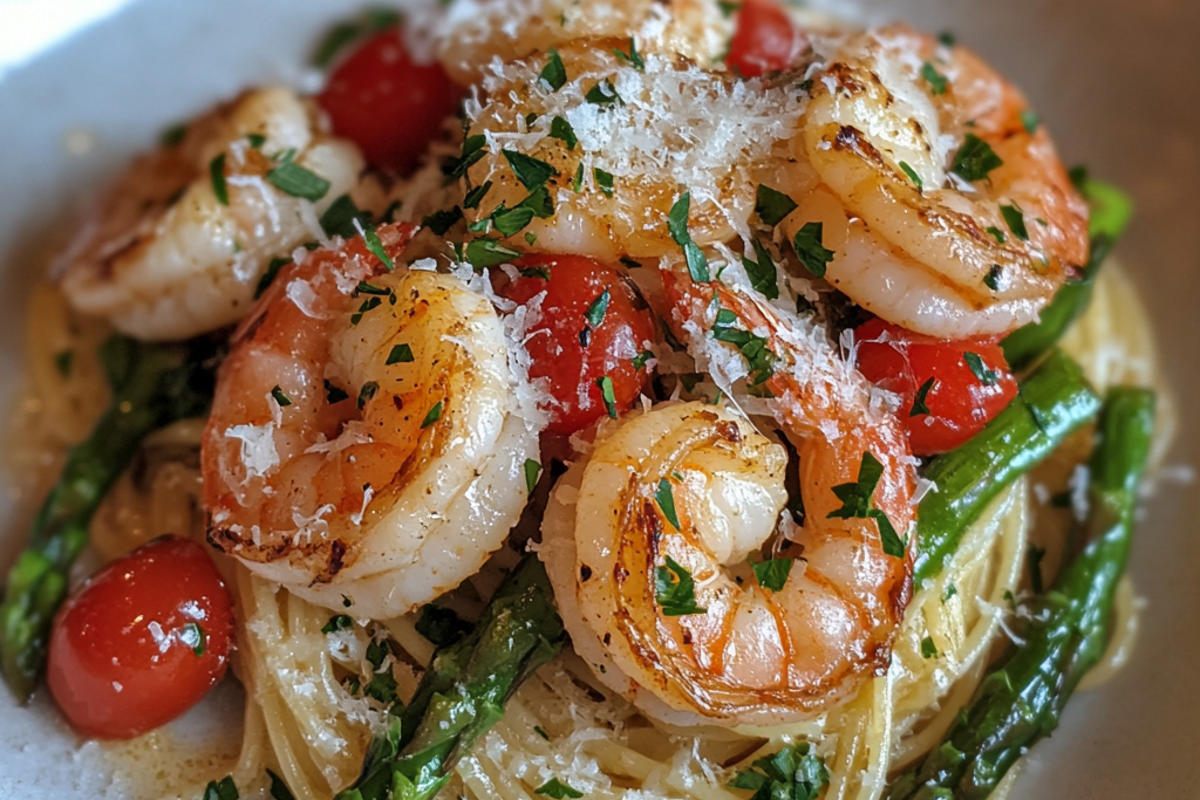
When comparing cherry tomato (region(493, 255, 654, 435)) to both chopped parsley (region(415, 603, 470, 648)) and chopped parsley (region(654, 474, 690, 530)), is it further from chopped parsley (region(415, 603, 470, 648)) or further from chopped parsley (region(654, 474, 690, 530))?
chopped parsley (region(415, 603, 470, 648))

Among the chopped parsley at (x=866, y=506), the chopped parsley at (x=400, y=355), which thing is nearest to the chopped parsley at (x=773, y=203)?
the chopped parsley at (x=866, y=506)

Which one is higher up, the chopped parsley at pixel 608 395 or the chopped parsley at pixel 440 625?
the chopped parsley at pixel 608 395

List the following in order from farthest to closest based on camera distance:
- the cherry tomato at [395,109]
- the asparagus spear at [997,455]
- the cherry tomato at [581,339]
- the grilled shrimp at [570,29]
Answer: the cherry tomato at [395,109], the grilled shrimp at [570,29], the asparagus spear at [997,455], the cherry tomato at [581,339]

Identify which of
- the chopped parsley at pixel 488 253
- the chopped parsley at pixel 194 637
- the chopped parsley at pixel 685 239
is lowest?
the chopped parsley at pixel 194 637

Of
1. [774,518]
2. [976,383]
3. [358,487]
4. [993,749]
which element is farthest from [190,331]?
[993,749]

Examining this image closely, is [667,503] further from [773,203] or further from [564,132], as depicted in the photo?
[564,132]

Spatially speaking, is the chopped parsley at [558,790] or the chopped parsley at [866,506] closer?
the chopped parsley at [866,506]

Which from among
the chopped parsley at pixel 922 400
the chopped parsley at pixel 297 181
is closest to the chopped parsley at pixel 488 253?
the chopped parsley at pixel 297 181

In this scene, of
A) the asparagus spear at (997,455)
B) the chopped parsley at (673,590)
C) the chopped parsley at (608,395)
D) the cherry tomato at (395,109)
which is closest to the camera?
the chopped parsley at (673,590)

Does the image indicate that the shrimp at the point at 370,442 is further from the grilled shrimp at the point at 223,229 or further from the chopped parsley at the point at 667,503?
the grilled shrimp at the point at 223,229
